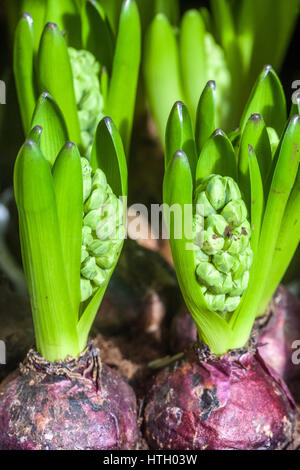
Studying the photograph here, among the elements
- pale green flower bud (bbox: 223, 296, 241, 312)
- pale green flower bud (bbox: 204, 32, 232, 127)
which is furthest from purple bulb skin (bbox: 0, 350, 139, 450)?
pale green flower bud (bbox: 204, 32, 232, 127)

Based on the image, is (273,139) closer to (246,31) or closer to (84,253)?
(84,253)

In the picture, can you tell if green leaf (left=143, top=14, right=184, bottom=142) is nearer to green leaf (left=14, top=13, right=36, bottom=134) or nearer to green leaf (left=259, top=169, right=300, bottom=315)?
green leaf (left=14, top=13, right=36, bottom=134)

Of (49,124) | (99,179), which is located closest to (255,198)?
(99,179)

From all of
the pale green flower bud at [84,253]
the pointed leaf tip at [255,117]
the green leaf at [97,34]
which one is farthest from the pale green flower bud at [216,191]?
the green leaf at [97,34]

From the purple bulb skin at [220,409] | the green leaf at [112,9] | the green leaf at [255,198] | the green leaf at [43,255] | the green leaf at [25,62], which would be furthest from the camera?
the green leaf at [112,9]

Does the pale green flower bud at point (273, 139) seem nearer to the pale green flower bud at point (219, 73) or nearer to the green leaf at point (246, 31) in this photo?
the pale green flower bud at point (219, 73)
